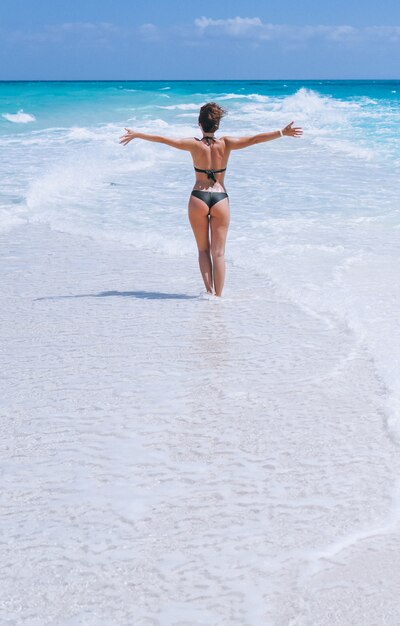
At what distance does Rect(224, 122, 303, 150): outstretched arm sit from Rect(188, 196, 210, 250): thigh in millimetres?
511

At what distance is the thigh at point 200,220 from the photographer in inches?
250

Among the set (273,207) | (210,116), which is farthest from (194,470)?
(273,207)

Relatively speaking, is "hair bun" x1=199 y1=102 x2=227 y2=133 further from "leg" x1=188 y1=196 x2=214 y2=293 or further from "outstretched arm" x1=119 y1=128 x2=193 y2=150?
"leg" x1=188 y1=196 x2=214 y2=293

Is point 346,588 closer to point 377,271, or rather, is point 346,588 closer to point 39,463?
point 39,463

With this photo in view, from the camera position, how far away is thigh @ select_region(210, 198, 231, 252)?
636cm

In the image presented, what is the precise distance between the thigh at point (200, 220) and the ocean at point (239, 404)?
476 mm

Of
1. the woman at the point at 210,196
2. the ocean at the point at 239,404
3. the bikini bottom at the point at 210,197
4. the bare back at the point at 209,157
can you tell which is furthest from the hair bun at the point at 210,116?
the ocean at the point at 239,404

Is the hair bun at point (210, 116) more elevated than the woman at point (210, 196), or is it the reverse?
the hair bun at point (210, 116)

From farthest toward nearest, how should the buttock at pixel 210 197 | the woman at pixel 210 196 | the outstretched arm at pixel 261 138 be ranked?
the buttock at pixel 210 197, the woman at pixel 210 196, the outstretched arm at pixel 261 138

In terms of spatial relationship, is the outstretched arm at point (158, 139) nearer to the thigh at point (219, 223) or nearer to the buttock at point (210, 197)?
the buttock at point (210, 197)

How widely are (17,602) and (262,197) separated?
32.3ft

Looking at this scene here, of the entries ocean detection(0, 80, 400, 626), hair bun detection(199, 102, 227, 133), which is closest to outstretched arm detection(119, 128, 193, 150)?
hair bun detection(199, 102, 227, 133)

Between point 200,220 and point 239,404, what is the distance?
8.13ft

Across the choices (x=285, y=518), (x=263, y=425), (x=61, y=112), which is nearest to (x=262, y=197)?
(x=263, y=425)
